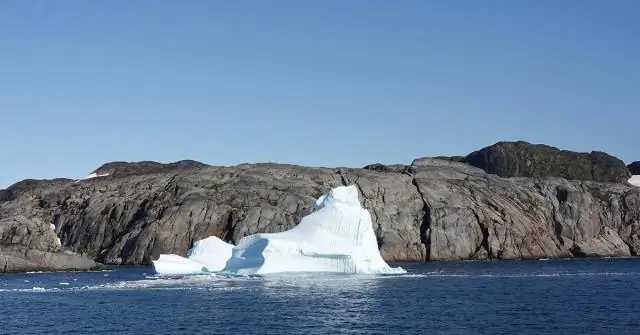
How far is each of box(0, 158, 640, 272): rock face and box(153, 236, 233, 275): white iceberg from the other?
95.1 feet

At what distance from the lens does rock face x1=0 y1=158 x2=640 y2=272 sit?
12369cm

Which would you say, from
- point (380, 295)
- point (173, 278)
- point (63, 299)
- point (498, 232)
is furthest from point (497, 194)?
point (63, 299)

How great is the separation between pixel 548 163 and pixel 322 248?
391 feet

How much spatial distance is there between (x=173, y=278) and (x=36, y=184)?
360 ft

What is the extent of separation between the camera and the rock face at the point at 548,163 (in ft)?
596

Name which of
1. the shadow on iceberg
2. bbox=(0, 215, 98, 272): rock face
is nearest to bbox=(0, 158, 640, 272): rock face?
bbox=(0, 215, 98, 272): rock face

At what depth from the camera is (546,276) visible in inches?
3209

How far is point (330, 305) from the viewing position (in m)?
54.2

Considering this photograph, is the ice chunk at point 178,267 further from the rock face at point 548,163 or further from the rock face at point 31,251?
the rock face at point 548,163

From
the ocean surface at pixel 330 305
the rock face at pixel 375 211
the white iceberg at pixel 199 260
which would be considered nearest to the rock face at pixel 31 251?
the rock face at pixel 375 211

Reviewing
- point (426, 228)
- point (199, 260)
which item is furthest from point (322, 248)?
point (426, 228)

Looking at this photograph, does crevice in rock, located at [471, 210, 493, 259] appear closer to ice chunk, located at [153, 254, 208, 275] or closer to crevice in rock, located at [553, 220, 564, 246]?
crevice in rock, located at [553, 220, 564, 246]

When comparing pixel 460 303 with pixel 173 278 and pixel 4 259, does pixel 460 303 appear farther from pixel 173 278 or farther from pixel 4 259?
pixel 4 259

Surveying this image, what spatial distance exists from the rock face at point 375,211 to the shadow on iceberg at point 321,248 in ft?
123
